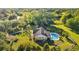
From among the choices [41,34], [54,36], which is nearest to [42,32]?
[41,34]

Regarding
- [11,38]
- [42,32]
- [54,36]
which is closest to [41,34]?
[42,32]

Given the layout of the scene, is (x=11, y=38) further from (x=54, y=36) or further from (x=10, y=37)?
(x=54, y=36)

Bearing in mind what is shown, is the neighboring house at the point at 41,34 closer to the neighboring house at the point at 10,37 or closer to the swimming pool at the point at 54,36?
the swimming pool at the point at 54,36

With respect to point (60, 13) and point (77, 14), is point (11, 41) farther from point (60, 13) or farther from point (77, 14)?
point (77, 14)

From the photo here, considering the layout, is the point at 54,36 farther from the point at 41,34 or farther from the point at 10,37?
the point at 10,37

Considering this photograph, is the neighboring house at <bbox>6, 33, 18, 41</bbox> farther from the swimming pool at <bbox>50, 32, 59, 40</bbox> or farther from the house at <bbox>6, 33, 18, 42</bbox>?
the swimming pool at <bbox>50, 32, 59, 40</bbox>

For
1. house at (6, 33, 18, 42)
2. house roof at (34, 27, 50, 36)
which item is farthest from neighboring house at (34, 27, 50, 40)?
house at (6, 33, 18, 42)

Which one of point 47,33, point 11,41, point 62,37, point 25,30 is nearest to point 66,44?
point 62,37

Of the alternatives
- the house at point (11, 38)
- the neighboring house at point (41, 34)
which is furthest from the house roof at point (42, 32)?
the house at point (11, 38)
